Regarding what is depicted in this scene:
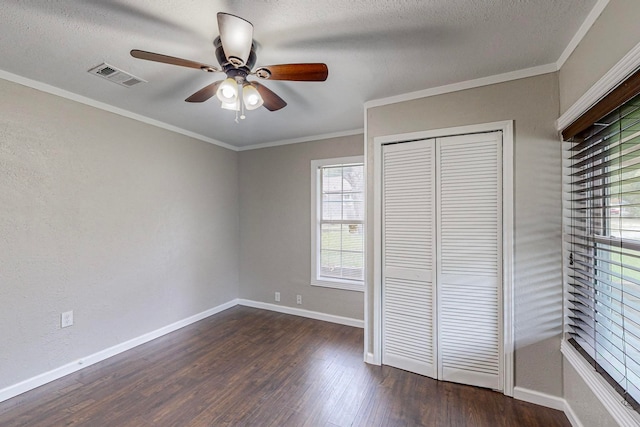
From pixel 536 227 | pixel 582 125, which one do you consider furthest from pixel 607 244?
pixel 582 125

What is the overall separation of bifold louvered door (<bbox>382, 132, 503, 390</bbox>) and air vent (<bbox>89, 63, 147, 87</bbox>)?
215 cm

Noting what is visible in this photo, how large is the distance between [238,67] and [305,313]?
122 inches

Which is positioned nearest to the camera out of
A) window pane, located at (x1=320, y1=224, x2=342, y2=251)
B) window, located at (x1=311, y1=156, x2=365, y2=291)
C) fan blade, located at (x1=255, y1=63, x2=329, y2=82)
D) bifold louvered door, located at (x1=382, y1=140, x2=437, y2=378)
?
fan blade, located at (x1=255, y1=63, x2=329, y2=82)

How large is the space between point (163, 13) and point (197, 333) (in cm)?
307

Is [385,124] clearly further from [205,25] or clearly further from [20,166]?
[20,166]

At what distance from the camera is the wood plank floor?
190cm

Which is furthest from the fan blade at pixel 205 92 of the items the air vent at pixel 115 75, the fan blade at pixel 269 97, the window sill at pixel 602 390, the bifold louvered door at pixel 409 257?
the window sill at pixel 602 390

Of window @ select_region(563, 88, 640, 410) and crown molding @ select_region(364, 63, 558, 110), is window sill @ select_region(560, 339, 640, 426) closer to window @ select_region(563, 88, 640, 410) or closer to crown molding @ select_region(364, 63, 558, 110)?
window @ select_region(563, 88, 640, 410)

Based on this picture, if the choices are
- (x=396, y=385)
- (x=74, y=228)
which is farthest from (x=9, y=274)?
(x=396, y=385)

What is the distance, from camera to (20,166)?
2205mm

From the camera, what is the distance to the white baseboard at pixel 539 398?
1.95 metres

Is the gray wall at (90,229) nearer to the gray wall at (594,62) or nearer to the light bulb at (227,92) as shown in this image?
the light bulb at (227,92)

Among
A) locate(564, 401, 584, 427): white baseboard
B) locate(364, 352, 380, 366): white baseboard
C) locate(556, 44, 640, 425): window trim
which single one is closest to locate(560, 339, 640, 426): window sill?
locate(556, 44, 640, 425): window trim

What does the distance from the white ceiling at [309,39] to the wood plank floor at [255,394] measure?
2418 millimetres
